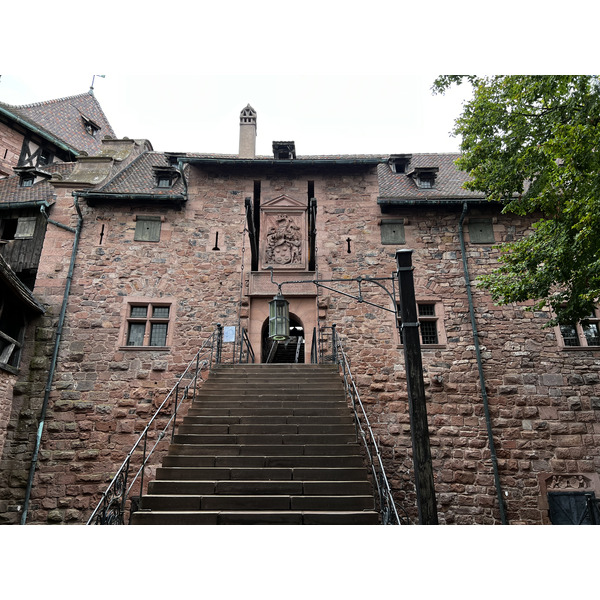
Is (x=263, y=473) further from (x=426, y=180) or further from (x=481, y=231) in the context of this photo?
(x=426, y=180)

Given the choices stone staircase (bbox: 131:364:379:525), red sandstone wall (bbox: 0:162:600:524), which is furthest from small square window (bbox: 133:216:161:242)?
stone staircase (bbox: 131:364:379:525)

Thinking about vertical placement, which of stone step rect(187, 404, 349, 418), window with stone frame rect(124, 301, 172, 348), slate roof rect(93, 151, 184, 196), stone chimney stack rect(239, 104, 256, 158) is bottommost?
stone step rect(187, 404, 349, 418)

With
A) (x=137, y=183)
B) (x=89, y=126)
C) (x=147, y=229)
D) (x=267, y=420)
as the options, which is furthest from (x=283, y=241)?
(x=89, y=126)

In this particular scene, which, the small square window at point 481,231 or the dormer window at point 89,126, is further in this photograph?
the dormer window at point 89,126

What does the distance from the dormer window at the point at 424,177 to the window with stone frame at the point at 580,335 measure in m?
5.44

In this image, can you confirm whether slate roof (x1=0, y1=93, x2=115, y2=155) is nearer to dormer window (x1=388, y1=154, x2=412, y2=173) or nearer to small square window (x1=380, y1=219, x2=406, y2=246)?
dormer window (x1=388, y1=154, x2=412, y2=173)

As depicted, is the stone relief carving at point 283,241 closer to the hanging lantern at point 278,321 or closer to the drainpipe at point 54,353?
the hanging lantern at point 278,321

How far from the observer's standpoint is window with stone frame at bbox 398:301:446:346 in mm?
11141

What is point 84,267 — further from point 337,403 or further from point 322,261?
point 337,403

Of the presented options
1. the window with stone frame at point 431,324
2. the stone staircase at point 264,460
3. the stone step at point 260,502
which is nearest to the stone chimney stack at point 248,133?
the window with stone frame at point 431,324

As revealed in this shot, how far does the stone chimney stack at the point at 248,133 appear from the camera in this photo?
14.6 meters

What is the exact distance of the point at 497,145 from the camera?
8.57 metres

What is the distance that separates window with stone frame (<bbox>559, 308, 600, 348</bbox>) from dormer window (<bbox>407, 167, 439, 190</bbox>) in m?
5.44

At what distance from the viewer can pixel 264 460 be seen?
21.3 feet
